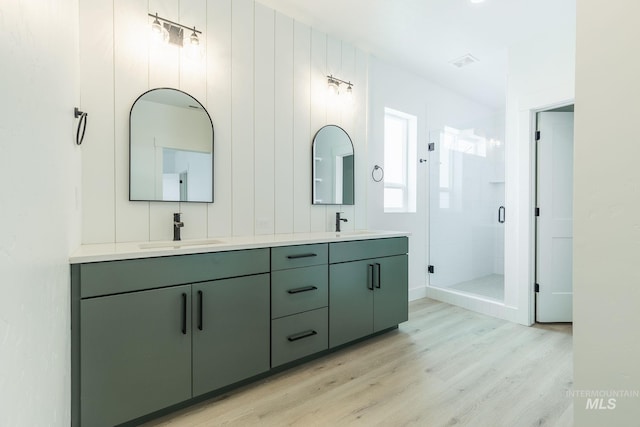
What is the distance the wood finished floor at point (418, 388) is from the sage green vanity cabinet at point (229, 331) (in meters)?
0.17

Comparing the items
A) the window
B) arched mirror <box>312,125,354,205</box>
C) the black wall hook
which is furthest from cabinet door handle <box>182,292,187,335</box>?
the window

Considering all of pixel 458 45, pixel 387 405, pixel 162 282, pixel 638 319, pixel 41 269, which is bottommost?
pixel 387 405

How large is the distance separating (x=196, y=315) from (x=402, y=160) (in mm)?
3036

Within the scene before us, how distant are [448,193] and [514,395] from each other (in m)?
2.65

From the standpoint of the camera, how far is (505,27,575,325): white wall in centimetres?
290

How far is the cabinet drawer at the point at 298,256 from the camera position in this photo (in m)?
2.08

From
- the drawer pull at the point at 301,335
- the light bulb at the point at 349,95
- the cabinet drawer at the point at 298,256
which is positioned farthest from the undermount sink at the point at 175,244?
the light bulb at the point at 349,95

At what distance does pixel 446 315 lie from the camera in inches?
132

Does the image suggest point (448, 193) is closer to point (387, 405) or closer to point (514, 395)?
point (514, 395)

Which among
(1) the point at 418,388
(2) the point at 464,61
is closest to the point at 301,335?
(1) the point at 418,388

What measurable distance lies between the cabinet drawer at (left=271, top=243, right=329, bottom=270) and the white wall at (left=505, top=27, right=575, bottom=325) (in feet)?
7.15

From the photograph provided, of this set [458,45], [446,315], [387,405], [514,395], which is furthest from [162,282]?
[458,45]

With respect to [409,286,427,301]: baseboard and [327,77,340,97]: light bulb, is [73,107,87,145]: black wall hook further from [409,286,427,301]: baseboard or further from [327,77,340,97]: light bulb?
[409,286,427,301]: baseboard

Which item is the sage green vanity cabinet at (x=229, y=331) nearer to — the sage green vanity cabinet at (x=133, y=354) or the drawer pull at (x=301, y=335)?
the sage green vanity cabinet at (x=133, y=354)
